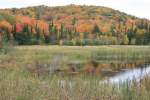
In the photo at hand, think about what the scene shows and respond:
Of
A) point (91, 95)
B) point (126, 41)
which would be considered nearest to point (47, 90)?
point (91, 95)

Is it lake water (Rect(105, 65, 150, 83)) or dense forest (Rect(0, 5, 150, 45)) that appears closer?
lake water (Rect(105, 65, 150, 83))

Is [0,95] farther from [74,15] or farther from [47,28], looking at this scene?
[74,15]

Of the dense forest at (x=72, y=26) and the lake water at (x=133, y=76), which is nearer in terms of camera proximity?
the lake water at (x=133, y=76)

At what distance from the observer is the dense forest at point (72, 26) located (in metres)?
77.3

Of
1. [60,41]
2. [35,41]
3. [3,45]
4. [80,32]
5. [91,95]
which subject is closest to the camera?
[91,95]

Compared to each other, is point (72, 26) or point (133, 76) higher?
point (133, 76)

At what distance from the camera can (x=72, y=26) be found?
102 m

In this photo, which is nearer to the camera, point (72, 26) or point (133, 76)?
point (133, 76)

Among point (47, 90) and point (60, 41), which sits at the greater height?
point (47, 90)

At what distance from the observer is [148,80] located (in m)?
11.4

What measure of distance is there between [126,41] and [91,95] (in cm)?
8388

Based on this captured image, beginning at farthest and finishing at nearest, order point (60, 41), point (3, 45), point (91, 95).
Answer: point (60, 41) < point (3, 45) < point (91, 95)

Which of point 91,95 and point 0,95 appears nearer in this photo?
point 0,95

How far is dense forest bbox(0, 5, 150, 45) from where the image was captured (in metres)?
77.3
